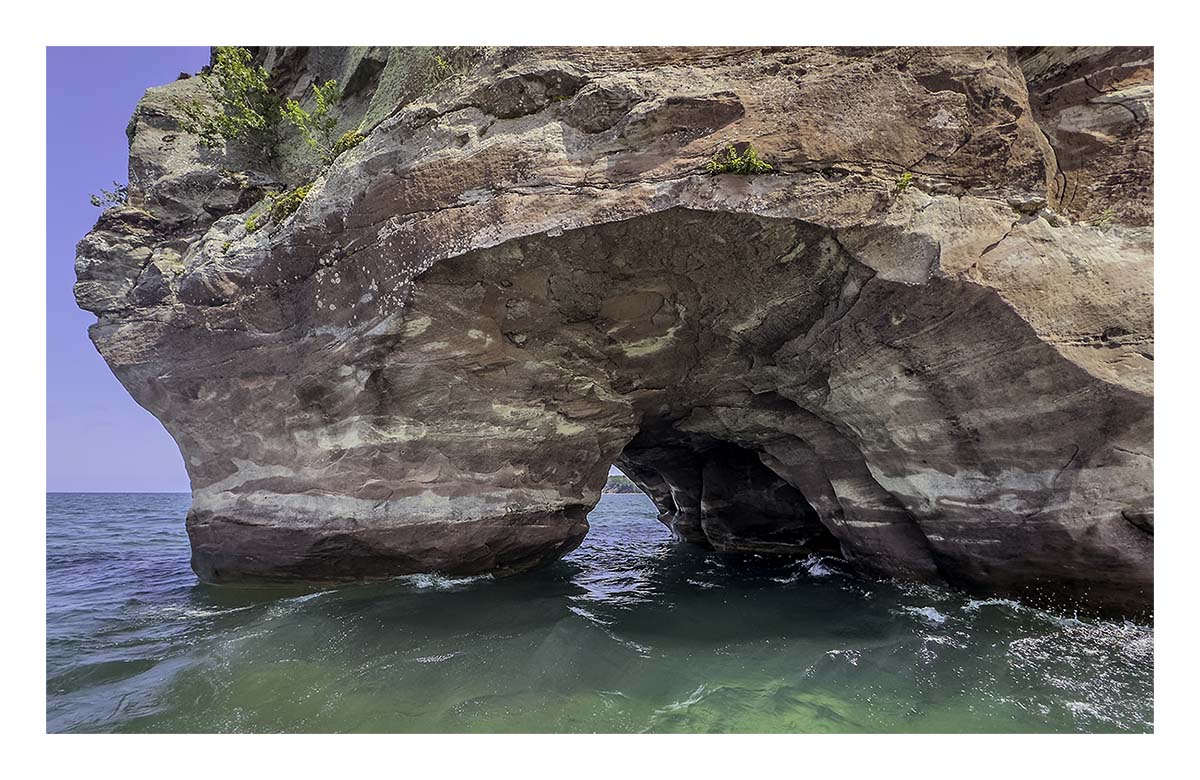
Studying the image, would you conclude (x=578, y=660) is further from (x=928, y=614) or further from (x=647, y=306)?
(x=928, y=614)

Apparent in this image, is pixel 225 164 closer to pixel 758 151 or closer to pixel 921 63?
pixel 758 151

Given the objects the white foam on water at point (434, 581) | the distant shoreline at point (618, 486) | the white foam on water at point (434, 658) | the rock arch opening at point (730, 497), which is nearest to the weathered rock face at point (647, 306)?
the white foam on water at point (434, 581)

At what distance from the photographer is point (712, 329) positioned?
341 inches

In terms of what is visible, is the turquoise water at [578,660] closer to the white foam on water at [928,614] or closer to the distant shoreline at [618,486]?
the white foam on water at [928,614]

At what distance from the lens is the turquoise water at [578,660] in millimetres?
4762

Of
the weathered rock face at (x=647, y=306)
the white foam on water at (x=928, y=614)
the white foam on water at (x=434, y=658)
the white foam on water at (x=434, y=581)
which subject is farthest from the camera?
the white foam on water at (x=434, y=581)

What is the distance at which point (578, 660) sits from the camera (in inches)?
234

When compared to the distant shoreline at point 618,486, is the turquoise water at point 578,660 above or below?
above

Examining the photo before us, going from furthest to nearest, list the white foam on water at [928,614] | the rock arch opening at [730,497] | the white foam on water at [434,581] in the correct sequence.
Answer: the rock arch opening at [730,497] → the white foam on water at [434,581] → the white foam on water at [928,614]

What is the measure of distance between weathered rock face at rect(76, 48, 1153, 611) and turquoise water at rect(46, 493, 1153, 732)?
114cm

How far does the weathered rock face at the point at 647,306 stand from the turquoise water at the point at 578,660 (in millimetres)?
1136

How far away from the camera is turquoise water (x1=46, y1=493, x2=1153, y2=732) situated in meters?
4.76

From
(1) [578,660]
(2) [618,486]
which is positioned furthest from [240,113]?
(2) [618,486]

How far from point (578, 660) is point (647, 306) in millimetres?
4750
